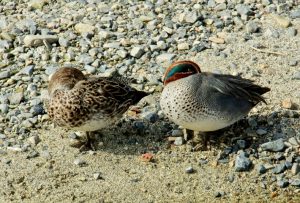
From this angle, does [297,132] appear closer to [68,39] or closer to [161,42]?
[161,42]

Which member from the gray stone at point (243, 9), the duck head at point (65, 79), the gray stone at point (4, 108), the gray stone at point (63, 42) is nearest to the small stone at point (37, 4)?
the gray stone at point (63, 42)

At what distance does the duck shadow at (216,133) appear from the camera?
283 inches

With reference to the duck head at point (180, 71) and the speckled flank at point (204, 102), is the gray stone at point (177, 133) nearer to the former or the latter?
the speckled flank at point (204, 102)

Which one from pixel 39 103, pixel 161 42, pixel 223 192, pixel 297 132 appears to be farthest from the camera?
pixel 161 42

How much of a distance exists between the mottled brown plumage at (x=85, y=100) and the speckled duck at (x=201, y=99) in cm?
46

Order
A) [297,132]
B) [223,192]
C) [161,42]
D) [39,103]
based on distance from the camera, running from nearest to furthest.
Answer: [223,192], [297,132], [39,103], [161,42]

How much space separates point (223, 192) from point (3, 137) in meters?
2.28

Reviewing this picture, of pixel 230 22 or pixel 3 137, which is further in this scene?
pixel 230 22

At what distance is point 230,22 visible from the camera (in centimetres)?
902

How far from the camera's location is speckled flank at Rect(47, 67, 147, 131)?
685cm

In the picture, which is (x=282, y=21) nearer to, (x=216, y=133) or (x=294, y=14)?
(x=294, y=14)

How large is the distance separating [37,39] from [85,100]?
2276 mm

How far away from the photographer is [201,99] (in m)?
6.84

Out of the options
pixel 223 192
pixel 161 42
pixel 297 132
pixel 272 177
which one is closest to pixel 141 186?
pixel 223 192
